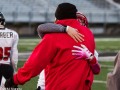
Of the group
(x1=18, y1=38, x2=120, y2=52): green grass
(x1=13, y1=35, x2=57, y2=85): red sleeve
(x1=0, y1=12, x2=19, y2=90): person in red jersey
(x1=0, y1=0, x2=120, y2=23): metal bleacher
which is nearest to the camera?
(x1=13, y1=35, x2=57, y2=85): red sleeve

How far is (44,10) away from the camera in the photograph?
122ft

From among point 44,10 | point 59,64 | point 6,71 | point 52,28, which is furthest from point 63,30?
point 44,10

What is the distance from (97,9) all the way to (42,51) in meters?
35.4

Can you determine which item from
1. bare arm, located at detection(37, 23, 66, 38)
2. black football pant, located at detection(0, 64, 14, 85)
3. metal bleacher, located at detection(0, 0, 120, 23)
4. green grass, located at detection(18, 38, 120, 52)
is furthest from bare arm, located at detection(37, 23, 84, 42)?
metal bleacher, located at detection(0, 0, 120, 23)

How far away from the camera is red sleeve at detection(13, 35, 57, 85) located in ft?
14.2

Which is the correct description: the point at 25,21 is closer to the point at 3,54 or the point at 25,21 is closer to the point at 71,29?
the point at 3,54

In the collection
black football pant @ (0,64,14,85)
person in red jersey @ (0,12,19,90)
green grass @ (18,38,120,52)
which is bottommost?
green grass @ (18,38,120,52)

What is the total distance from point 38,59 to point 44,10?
33.0m

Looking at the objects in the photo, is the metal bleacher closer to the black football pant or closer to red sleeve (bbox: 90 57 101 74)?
the black football pant

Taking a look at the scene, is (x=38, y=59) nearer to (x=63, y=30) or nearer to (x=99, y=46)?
(x=63, y=30)

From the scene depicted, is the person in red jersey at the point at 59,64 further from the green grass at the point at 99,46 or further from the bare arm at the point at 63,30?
the green grass at the point at 99,46

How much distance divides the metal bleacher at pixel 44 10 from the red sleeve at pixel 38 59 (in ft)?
101

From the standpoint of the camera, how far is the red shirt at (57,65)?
4352mm

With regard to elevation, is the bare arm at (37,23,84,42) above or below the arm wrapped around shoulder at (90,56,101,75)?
above
